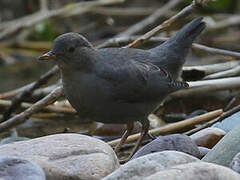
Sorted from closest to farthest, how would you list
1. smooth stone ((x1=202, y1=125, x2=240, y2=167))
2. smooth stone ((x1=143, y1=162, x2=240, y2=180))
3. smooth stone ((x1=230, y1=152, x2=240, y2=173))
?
smooth stone ((x1=143, y1=162, x2=240, y2=180))
smooth stone ((x1=230, y1=152, x2=240, y2=173))
smooth stone ((x1=202, y1=125, x2=240, y2=167))

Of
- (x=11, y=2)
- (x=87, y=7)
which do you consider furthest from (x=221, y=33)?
(x=11, y=2)

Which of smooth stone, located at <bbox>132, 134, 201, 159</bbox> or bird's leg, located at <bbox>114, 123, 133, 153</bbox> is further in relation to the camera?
bird's leg, located at <bbox>114, 123, 133, 153</bbox>

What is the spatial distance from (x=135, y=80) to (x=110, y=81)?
239 millimetres

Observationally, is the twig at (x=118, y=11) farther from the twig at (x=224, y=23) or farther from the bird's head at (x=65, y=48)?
the bird's head at (x=65, y=48)

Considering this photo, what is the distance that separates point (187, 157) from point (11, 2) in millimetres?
7416

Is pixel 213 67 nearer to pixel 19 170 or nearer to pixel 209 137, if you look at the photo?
pixel 209 137

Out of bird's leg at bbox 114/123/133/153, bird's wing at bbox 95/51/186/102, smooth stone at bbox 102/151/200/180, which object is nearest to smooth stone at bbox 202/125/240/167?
smooth stone at bbox 102/151/200/180

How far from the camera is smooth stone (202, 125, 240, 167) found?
11.0 ft

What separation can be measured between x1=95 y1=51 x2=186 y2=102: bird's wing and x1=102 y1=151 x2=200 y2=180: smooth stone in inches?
46.3

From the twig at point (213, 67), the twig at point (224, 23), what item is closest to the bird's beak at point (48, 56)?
the twig at point (213, 67)

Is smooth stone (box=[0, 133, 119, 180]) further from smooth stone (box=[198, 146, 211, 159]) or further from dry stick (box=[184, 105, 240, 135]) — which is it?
dry stick (box=[184, 105, 240, 135])

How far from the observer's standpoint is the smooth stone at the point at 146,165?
2.85m

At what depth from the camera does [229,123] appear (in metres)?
4.34

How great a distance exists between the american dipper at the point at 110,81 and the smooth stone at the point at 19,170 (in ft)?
3.57
